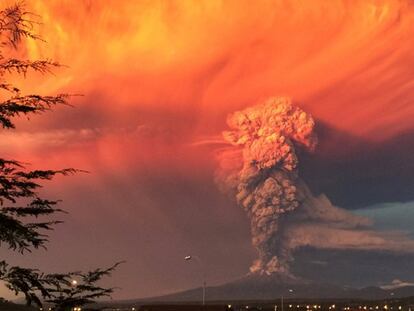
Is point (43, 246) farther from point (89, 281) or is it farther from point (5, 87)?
point (89, 281)

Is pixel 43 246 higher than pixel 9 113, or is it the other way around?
pixel 9 113

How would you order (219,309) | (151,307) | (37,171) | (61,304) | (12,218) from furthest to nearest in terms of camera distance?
(151,307) → (219,309) → (61,304) → (37,171) → (12,218)

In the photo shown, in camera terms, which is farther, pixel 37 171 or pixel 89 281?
pixel 89 281

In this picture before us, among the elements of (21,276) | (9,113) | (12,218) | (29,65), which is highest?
(29,65)

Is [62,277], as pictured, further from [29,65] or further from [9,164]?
[29,65]

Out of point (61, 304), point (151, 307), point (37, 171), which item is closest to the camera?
point (37, 171)

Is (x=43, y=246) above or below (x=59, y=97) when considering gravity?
below

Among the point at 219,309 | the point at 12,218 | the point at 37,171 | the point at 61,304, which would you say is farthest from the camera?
the point at 219,309

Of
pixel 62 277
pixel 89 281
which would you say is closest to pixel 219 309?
pixel 89 281

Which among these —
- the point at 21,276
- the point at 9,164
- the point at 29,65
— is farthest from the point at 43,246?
the point at 29,65
